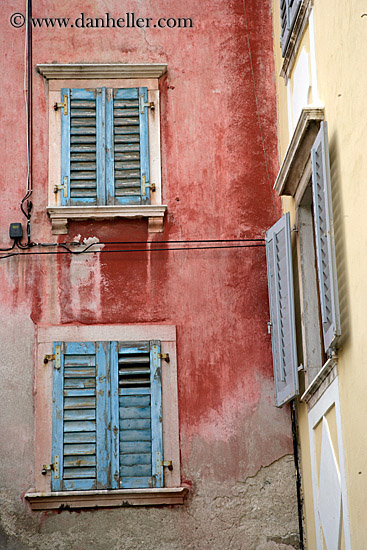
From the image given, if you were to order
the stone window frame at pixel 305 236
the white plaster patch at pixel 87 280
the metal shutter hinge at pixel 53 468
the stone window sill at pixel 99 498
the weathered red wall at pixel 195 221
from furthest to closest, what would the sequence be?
the white plaster patch at pixel 87 280
the weathered red wall at pixel 195 221
the metal shutter hinge at pixel 53 468
the stone window sill at pixel 99 498
the stone window frame at pixel 305 236

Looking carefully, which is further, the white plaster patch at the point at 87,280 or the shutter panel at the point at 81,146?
the shutter panel at the point at 81,146

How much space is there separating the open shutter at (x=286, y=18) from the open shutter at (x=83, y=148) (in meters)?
1.92

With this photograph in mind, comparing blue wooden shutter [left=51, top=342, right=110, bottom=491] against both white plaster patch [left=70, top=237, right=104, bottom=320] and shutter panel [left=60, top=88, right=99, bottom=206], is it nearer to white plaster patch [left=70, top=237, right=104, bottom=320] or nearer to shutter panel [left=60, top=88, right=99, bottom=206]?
white plaster patch [left=70, top=237, right=104, bottom=320]

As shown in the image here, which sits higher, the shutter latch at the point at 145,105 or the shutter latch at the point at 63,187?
the shutter latch at the point at 145,105

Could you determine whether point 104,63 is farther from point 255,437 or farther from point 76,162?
point 255,437

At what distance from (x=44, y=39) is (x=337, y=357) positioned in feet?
16.5

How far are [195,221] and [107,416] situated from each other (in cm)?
213

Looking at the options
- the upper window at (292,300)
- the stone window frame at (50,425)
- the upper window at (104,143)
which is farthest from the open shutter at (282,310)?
the upper window at (104,143)

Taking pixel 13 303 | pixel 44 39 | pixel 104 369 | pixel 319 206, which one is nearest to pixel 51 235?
pixel 13 303

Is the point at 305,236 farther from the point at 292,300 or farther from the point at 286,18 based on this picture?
the point at 286,18

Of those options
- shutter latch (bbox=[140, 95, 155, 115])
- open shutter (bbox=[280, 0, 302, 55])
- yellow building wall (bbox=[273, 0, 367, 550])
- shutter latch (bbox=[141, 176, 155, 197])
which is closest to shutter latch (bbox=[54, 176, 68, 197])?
shutter latch (bbox=[141, 176, 155, 197])

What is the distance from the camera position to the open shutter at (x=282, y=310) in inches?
357

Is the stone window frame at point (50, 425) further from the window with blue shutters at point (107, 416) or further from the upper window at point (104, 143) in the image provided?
the upper window at point (104, 143)

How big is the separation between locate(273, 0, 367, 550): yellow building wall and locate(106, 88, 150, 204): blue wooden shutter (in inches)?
103
